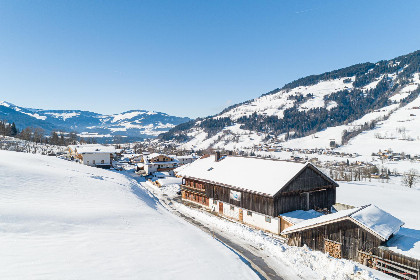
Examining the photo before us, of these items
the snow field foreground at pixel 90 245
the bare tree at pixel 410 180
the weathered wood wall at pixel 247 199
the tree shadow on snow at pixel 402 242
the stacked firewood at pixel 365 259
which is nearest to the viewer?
the snow field foreground at pixel 90 245

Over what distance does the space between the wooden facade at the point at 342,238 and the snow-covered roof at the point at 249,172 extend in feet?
22.6

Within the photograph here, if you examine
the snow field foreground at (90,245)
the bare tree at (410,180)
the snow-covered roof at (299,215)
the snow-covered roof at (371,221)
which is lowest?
the bare tree at (410,180)

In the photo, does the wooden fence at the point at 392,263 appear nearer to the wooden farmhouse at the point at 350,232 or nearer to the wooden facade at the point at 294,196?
the wooden farmhouse at the point at 350,232

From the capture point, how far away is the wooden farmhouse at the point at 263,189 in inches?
1208

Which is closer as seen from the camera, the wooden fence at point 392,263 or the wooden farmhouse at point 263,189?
the wooden fence at point 392,263

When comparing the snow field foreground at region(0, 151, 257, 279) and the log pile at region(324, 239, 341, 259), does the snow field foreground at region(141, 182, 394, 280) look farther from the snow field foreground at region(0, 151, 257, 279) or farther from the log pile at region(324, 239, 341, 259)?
the snow field foreground at region(0, 151, 257, 279)

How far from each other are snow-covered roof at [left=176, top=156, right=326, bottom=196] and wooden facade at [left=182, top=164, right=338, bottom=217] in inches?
27.5

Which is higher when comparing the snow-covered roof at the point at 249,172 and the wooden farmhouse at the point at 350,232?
the snow-covered roof at the point at 249,172

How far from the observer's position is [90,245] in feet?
41.1

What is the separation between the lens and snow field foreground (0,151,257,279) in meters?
9.89

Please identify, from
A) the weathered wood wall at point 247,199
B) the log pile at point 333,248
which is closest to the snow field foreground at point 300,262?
the log pile at point 333,248

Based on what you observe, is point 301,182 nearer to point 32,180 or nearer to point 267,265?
point 267,265

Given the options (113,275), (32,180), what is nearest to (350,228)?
(113,275)

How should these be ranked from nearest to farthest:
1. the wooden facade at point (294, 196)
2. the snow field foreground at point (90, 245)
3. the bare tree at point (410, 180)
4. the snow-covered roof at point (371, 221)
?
the snow field foreground at point (90, 245) < the snow-covered roof at point (371, 221) < the wooden facade at point (294, 196) < the bare tree at point (410, 180)
